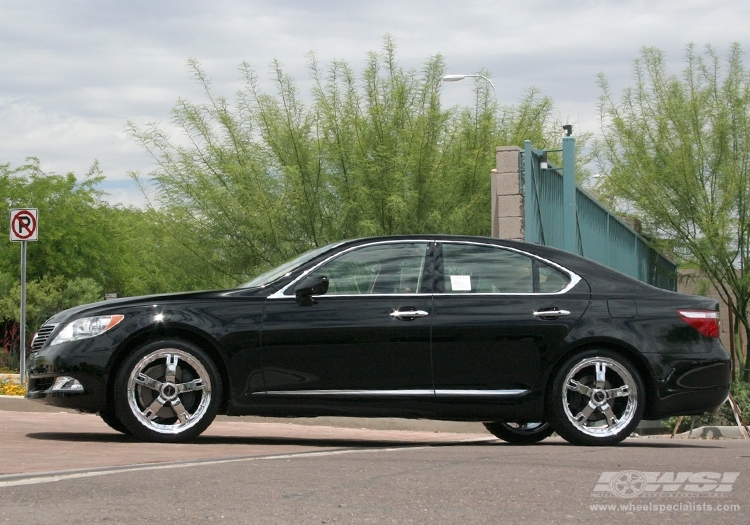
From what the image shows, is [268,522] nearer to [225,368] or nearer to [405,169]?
[225,368]

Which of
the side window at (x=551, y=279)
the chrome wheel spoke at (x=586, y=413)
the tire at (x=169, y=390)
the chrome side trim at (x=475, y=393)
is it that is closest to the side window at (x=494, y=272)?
the side window at (x=551, y=279)

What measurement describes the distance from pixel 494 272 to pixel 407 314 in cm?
76

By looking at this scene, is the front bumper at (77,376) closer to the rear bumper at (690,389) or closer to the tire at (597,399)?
the tire at (597,399)

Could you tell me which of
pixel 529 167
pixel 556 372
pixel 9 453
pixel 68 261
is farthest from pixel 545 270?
pixel 68 261

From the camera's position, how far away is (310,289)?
29.0 feet

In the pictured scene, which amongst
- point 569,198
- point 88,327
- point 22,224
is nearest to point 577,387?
point 88,327

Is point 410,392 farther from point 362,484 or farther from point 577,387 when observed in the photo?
point 362,484

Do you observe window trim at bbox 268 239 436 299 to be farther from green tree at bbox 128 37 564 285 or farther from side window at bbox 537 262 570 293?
green tree at bbox 128 37 564 285

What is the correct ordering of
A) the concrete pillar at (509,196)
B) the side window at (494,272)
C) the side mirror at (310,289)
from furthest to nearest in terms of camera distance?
the concrete pillar at (509,196)
the side window at (494,272)
the side mirror at (310,289)

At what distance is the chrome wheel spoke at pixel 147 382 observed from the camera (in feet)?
28.6

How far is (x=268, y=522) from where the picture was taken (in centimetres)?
507

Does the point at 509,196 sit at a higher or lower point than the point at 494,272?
higher

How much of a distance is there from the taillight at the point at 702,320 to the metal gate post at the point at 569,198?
727 cm

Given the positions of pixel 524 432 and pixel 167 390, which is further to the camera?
pixel 524 432
